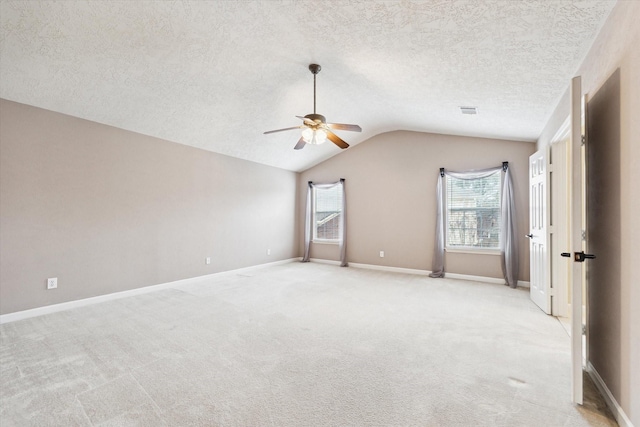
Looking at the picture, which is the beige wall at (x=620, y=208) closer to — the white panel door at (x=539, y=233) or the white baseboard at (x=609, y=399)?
the white baseboard at (x=609, y=399)

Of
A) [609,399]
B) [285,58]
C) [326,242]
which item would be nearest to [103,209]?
[285,58]

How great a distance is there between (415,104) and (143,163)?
170 inches

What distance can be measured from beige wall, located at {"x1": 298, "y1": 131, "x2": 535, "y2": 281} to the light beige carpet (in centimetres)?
177

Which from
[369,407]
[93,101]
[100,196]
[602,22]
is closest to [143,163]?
[100,196]

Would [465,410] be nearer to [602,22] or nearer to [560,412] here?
[560,412]

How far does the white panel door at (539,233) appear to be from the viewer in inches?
141

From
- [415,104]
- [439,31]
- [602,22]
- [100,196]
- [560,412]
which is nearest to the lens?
[560,412]

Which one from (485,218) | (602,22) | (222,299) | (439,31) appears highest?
(439,31)

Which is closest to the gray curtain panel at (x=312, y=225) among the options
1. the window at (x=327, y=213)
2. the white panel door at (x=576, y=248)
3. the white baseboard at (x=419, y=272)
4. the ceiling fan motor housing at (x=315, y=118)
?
the window at (x=327, y=213)

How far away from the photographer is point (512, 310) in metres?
3.70

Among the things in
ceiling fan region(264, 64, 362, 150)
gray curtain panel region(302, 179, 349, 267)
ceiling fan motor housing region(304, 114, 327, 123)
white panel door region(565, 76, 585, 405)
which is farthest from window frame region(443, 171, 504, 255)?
white panel door region(565, 76, 585, 405)

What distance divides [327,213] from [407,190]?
2.18m

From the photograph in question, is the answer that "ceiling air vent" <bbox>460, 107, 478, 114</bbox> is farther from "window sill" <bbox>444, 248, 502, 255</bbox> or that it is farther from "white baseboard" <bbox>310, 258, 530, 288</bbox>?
"white baseboard" <bbox>310, 258, 530, 288</bbox>

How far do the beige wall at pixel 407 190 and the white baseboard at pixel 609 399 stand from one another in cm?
318
